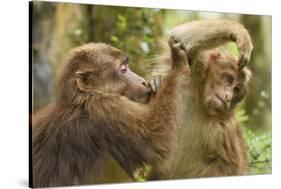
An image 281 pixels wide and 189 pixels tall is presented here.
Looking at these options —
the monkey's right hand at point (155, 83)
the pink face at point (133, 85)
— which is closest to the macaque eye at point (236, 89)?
the monkey's right hand at point (155, 83)

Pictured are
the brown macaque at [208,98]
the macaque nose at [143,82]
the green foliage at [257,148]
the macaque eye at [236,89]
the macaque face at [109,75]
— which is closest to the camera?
the macaque face at [109,75]

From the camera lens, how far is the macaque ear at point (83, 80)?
4.54 meters

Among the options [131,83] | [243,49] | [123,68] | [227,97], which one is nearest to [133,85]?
[131,83]

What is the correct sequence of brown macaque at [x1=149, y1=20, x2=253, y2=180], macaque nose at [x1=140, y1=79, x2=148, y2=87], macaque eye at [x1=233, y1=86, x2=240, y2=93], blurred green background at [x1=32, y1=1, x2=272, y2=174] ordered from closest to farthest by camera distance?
blurred green background at [x1=32, y1=1, x2=272, y2=174] → macaque nose at [x1=140, y1=79, x2=148, y2=87] → brown macaque at [x1=149, y1=20, x2=253, y2=180] → macaque eye at [x1=233, y1=86, x2=240, y2=93]

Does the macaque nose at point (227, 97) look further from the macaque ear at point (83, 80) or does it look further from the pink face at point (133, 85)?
the macaque ear at point (83, 80)

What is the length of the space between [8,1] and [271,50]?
2.23 metres

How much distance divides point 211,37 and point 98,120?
41.5 inches

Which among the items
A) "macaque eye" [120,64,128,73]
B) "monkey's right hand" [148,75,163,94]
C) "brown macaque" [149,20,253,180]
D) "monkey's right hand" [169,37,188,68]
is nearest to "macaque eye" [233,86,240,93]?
"brown macaque" [149,20,253,180]

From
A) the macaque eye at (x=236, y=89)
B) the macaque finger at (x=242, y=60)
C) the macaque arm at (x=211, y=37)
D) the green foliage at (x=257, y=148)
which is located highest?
the macaque arm at (x=211, y=37)

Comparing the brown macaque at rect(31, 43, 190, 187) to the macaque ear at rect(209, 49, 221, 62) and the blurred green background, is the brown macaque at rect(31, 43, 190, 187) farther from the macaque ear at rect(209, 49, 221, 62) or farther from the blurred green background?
the macaque ear at rect(209, 49, 221, 62)

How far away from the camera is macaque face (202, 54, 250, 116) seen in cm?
490

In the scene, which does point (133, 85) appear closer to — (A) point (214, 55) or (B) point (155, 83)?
(B) point (155, 83)

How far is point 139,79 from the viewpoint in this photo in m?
4.68
